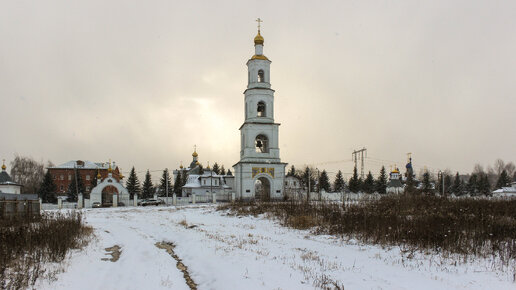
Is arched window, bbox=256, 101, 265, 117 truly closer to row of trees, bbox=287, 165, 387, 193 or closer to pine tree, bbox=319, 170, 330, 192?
row of trees, bbox=287, 165, 387, 193

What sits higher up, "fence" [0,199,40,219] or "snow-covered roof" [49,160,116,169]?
"snow-covered roof" [49,160,116,169]

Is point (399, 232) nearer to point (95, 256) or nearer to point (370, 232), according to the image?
point (370, 232)

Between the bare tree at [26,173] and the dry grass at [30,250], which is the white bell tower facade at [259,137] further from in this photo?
the bare tree at [26,173]

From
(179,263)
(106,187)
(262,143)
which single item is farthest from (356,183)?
(179,263)

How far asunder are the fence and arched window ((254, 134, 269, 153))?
26.7 metres

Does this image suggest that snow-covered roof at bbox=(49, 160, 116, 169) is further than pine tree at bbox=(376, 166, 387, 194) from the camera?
Yes

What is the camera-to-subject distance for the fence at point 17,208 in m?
16.8

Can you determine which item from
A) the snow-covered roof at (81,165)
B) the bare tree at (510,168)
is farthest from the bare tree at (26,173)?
the bare tree at (510,168)

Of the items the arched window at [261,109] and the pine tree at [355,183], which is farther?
the pine tree at [355,183]

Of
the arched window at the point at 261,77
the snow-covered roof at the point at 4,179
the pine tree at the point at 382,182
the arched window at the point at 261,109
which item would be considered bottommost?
the pine tree at the point at 382,182

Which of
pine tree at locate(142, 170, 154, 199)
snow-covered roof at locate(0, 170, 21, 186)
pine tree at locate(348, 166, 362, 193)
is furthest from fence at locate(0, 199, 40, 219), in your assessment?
pine tree at locate(348, 166, 362, 193)

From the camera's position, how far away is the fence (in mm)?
16809

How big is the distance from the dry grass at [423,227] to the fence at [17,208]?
1123cm

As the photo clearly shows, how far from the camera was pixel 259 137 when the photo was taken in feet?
145
